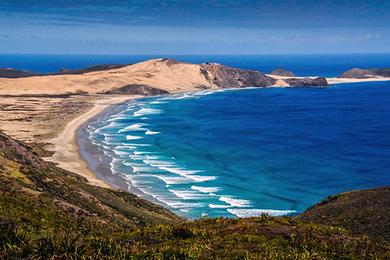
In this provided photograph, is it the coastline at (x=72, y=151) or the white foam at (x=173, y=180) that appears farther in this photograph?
the coastline at (x=72, y=151)

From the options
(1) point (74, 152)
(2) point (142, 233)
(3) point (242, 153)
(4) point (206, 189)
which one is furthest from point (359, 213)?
(1) point (74, 152)

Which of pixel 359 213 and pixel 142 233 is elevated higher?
pixel 142 233

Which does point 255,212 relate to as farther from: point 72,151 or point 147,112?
point 147,112

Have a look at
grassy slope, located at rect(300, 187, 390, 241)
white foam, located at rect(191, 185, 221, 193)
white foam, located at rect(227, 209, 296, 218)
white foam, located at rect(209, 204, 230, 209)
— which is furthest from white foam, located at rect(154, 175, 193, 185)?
grassy slope, located at rect(300, 187, 390, 241)

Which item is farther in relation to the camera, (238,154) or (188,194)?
(238,154)

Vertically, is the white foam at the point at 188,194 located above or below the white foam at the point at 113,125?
below

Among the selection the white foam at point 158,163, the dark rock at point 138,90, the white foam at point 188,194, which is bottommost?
the white foam at point 188,194

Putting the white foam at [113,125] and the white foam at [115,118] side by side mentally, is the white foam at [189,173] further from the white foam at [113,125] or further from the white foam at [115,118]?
the white foam at [115,118]

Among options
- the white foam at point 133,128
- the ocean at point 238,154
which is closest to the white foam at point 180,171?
the ocean at point 238,154
